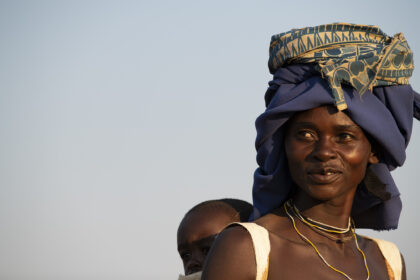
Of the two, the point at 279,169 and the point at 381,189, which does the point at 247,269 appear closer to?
the point at 279,169

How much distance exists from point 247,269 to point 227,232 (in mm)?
208

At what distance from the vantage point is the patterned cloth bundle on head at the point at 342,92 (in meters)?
3.45

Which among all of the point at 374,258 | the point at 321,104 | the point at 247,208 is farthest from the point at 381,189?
the point at 247,208

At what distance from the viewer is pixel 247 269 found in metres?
3.17

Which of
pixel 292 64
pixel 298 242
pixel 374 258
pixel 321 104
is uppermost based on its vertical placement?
pixel 292 64

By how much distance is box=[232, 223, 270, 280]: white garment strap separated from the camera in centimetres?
319

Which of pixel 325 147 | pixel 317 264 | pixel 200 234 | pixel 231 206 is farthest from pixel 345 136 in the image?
pixel 200 234

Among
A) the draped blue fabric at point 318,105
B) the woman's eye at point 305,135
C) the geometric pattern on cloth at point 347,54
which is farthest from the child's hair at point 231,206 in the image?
the geometric pattern on cloth at point 347,54

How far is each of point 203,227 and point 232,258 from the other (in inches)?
48.2

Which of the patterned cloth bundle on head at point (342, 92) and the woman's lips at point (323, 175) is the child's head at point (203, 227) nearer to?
the patterned cloth bundle on head at point (342, 92)

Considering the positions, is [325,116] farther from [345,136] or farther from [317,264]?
[317,264]

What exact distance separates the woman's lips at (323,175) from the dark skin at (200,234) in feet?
3.25

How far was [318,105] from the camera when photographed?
3.43 meters

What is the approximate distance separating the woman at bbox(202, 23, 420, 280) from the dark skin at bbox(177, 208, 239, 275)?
0.72 meters
